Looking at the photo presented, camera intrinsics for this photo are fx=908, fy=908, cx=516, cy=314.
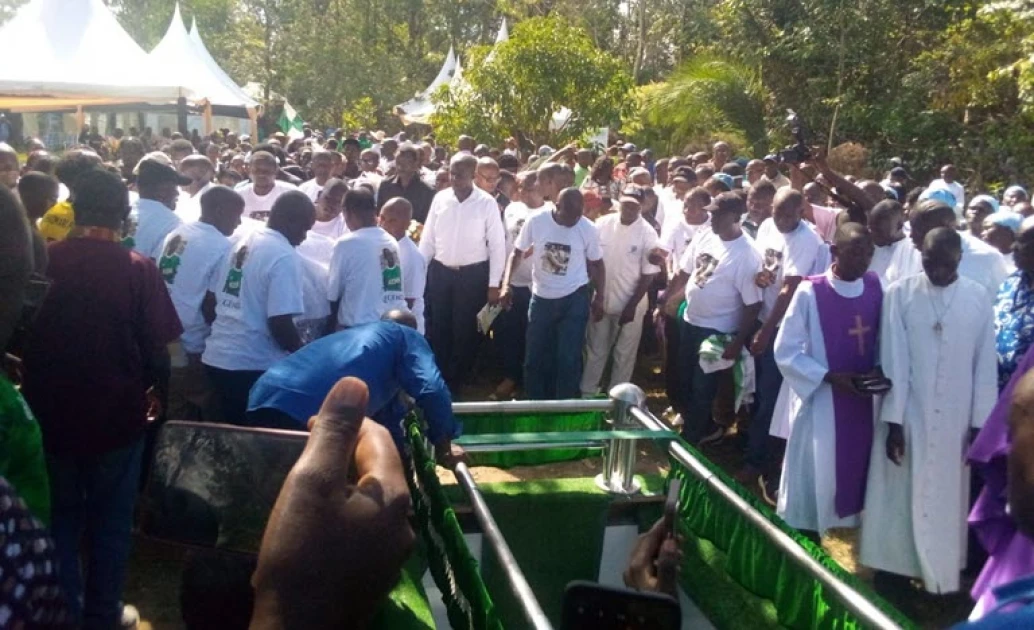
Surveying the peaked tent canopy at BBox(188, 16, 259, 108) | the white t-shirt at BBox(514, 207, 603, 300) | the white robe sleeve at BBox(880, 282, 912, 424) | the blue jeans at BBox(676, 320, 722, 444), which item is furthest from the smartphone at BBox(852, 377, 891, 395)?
the peaked tent canopy at BBox(188, 16, 259, 108)

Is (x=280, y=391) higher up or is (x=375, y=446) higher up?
(x=375, y=446)

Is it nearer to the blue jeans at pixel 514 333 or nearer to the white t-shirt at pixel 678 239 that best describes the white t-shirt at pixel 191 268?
the blue jeans at pixel 514 333

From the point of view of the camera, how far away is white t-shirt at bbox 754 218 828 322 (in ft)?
19.3

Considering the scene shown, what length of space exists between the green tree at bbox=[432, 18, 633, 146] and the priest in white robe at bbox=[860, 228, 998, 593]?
8574 millimetres

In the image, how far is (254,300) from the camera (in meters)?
4.39

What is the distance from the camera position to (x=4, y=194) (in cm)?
234

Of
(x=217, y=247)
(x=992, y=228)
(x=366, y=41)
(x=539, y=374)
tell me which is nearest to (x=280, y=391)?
(x=217, y=247)

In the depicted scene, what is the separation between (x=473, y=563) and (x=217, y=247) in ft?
9.70

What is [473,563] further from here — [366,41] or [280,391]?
[366,41]

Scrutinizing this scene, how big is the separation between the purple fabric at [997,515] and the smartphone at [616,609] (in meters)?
1.67

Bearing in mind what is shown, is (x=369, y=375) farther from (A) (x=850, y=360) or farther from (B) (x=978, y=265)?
(B) (x=978, y=265)

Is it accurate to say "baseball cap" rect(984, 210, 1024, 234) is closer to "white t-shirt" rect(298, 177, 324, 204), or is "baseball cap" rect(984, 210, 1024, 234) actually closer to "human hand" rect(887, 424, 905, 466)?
"human hand" rect(887, 424, 905, 466)

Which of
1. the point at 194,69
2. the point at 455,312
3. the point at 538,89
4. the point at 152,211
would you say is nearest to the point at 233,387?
the point at 152,211

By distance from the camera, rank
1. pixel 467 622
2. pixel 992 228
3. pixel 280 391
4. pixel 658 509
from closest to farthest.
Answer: pixel 467 622 < pixel 280 391 < pixel 658 509 < pixel 992 228
